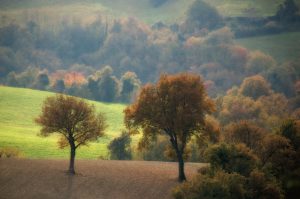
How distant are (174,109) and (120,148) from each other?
118 feet

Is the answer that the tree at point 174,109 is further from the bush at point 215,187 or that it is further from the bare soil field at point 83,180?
the bush at point 215,187

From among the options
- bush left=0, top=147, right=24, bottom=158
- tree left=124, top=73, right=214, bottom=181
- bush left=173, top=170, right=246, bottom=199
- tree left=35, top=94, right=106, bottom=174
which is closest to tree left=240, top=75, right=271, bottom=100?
bush left=0, top=147, right=24, bottom=158

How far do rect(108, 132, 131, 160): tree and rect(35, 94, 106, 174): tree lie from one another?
30.4 meters

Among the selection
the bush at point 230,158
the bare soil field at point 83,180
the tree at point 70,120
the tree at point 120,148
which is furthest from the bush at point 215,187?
the tree at point 120,148

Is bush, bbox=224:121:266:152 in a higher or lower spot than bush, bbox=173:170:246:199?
higher

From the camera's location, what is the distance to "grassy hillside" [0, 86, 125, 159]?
117m

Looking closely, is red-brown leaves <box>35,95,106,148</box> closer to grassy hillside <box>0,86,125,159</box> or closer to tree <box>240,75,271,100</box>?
grassy hillside <box>0,86,125,159</box>

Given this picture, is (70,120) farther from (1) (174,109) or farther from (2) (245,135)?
(2) (245,135)

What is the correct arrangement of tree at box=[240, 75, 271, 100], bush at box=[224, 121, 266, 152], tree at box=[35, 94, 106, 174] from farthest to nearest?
tree at box=[240, 75, 271, 100] → bush at box=[224, 121, 266, 152] → tree at box=[35, 94, 106, 174]

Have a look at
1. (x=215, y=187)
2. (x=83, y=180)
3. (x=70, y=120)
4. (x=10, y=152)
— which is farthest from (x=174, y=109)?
(x=10, y=152)

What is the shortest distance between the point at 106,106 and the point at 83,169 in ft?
304

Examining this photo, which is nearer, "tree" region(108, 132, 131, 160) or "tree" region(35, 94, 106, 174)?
"tree" region(35, 94, 106, 174)

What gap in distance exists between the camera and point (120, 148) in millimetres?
116312

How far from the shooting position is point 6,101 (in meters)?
163
